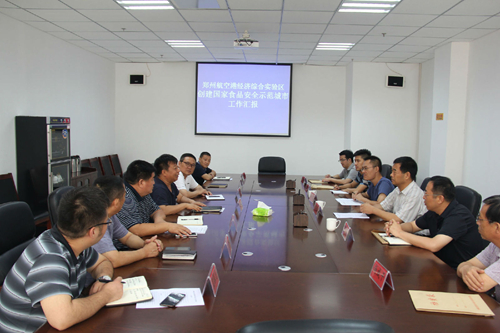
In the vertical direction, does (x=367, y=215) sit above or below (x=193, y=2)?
below

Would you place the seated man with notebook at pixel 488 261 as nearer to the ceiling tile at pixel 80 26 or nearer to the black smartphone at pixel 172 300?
the black smartphone at pixel 172 300

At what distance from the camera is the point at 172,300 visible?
154 centimetres

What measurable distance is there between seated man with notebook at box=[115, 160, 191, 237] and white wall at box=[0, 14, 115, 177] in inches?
122

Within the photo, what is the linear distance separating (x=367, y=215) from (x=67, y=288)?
103 inches

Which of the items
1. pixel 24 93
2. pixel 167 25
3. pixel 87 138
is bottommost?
pixel 87 138

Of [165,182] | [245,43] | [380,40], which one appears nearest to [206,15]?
[245,43]

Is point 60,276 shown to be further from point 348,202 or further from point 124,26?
point 124,26

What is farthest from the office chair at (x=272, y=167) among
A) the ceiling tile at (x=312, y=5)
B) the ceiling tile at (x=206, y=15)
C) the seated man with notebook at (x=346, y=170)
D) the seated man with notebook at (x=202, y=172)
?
the ceiling tile at (x=312, y=5)

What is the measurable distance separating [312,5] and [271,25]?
3.14ft

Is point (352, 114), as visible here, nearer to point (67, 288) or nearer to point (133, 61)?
point (133, 61)

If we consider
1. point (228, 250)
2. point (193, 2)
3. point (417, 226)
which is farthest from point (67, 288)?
point (193, 2)

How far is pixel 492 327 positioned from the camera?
1402 mm

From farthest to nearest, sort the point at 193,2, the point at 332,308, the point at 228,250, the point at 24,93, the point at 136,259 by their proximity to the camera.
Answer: the point at 24,93
the point at 193,2
the point at 228,250
the point at 136,259
the point at 332,308

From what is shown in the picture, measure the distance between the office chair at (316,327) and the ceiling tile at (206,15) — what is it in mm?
4362
